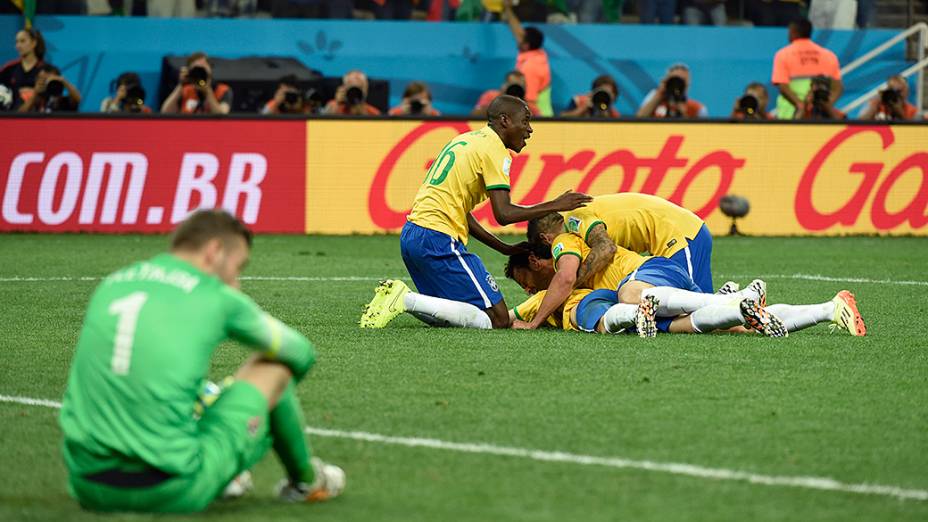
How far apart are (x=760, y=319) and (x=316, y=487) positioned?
16.2 ft

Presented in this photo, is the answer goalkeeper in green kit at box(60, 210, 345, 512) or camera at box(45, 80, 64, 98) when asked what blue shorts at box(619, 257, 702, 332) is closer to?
goalkeeper in green kit at box(60, 210, 345, 512)

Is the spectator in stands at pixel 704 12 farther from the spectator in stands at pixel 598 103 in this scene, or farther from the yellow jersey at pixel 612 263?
the yellow jersey at pixel 612 263

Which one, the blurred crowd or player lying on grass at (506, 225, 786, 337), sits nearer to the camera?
player lying on grass at (506, 225, 786, 337)

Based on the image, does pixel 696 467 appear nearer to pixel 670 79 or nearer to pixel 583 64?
pixel 670 79

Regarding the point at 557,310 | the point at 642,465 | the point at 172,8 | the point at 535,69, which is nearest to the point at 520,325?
the point at 557,310

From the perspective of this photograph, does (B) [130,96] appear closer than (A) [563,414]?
No

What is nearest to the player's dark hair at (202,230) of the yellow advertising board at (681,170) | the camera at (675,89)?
the yellow advertising board at (681,170)

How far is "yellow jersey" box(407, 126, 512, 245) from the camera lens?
1050 centimetres

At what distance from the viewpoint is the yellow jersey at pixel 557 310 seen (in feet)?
34.5

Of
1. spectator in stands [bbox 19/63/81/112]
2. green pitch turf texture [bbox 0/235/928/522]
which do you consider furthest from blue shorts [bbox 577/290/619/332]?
spectator in stands [bbox 19/63/81/112]

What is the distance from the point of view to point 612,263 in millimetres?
10500

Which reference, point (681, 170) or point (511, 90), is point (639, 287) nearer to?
point (681, 170)

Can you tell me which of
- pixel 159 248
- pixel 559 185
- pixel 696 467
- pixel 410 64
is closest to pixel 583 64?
pixel 410 64

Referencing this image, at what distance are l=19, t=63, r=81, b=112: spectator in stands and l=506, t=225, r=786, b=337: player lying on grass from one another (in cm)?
969
